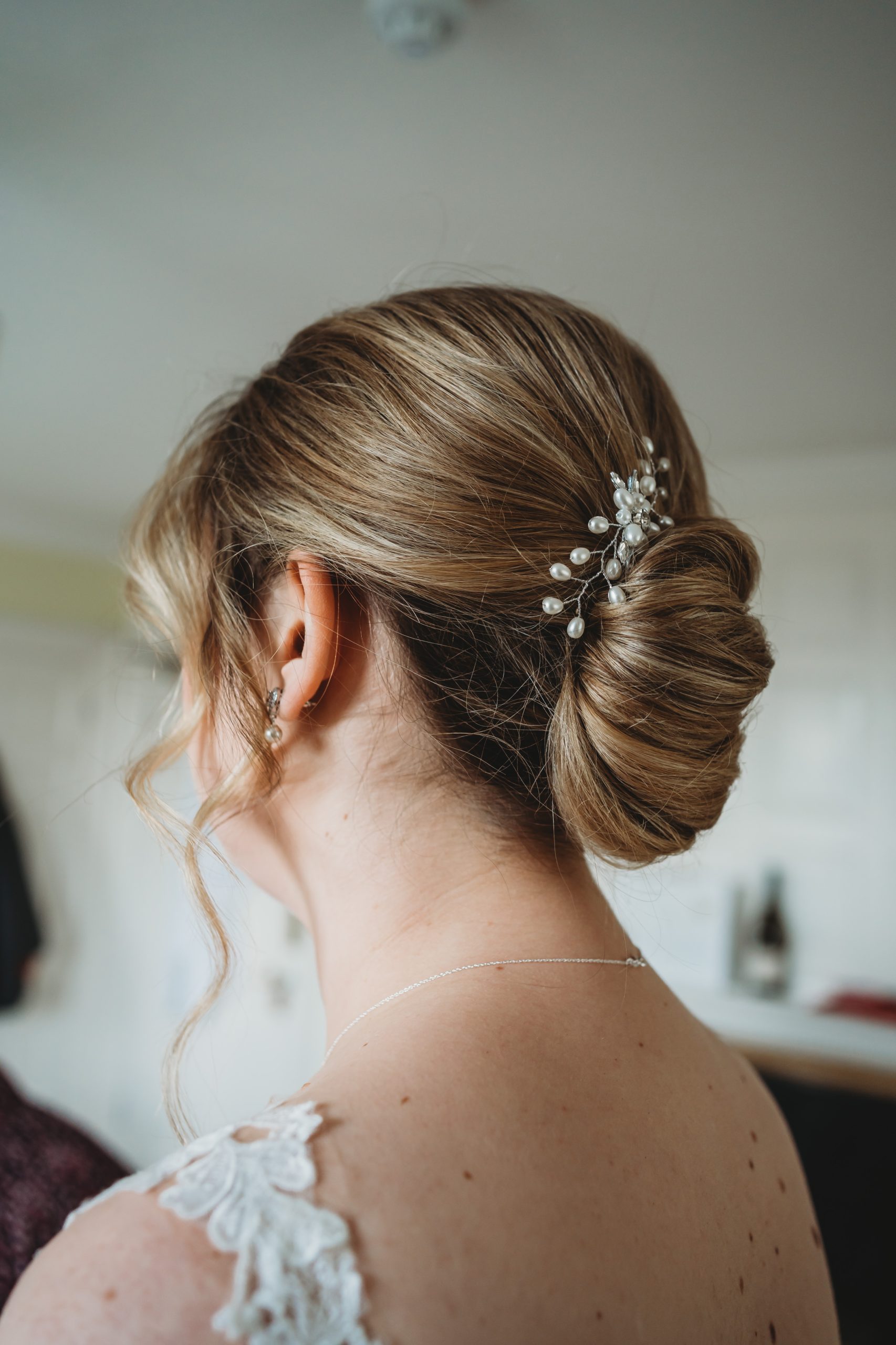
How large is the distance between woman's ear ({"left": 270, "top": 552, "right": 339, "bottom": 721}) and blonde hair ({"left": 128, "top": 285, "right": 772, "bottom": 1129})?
14 mm

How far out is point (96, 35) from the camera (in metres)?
1.23

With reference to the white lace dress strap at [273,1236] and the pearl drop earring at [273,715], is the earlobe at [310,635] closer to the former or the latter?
the pearl drop earring at [273,715]

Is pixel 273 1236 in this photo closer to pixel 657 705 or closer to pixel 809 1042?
pixel 657 705

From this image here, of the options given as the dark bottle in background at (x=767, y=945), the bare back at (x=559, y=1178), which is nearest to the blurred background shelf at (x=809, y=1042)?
the dark bottle in background at (x=767, y=945)

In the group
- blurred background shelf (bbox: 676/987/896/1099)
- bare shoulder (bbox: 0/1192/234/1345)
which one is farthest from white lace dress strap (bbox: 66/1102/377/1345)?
blurred background shelf (bbox: 676/987/896/1099)

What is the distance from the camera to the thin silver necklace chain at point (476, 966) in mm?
556

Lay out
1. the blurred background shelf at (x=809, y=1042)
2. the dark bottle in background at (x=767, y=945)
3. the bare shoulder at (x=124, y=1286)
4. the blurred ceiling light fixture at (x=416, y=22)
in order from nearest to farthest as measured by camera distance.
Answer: the bare shoulder at (x=124, y=1286) → the blurred ceiling light fixture at (x=416, y=22) → the blurred background shelf at (x=809, y=1042) → the dark bottle in background at (x=767, y=945)

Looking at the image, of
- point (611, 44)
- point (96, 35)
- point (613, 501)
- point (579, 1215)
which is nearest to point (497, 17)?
point (611, 44)

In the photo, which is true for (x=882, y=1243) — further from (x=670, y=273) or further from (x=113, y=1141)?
(x=113, y=1141)

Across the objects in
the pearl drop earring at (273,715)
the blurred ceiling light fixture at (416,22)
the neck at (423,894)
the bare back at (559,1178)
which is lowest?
the bare back at (559,1178)

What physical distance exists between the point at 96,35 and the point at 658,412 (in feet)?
3.48

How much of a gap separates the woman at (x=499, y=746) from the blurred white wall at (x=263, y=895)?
3.39 ft

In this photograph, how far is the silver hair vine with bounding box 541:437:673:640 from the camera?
614 mm

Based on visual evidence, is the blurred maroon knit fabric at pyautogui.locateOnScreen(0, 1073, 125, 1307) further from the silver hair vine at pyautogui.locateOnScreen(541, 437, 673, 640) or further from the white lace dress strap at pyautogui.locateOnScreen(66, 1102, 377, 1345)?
the silver hair vine at pyautogui.locateOnScreen(541, 437, 673, 640)
